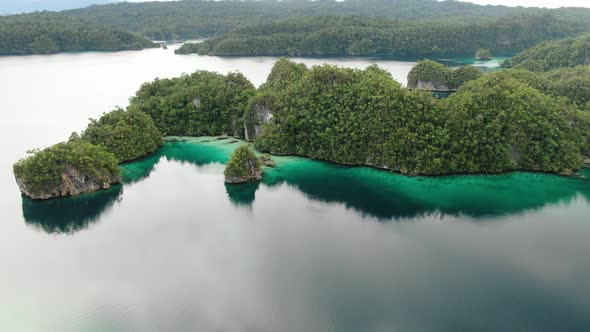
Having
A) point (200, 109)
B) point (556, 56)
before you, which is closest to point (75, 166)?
point (200, 109)

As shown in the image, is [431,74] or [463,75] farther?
[431,74]

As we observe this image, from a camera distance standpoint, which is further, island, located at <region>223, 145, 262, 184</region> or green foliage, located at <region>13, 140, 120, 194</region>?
island, located at <region>223, 145, 262, 184</region>

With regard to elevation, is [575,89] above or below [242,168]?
above

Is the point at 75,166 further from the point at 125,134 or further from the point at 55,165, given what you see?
the point at 125,134

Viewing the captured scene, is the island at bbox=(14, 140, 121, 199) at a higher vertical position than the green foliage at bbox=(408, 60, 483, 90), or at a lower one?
A: lower

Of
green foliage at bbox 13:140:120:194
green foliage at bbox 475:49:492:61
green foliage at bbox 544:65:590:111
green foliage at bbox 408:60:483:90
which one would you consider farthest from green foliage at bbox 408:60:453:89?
green foliage at bbox 13:140:120:194

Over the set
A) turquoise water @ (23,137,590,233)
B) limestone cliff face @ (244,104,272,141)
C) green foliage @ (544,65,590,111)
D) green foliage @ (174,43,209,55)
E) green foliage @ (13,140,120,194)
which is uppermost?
green foliage @ (174,43,209,55)

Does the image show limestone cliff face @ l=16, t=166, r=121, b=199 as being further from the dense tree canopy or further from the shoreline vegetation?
the dense tree canopy
